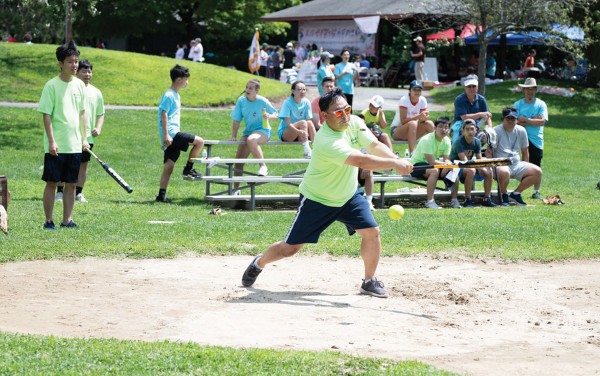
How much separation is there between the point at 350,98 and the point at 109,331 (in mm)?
18042

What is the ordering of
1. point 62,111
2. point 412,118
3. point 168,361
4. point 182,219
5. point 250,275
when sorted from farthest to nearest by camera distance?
point 412,118, point 182,219, point 62,111, point 250,275, point 168,361

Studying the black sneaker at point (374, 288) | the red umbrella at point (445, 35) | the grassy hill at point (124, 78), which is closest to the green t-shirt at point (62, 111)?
the black sneaker at point (374, 288)

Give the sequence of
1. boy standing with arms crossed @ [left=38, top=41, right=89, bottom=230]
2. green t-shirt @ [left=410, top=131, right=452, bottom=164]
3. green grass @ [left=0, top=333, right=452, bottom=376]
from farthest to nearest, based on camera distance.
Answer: green t-shirt @ [left=410, top=131, right=452, bottom=164]
boy standing with arms crossed @ [left=38, top=41, right=89, bottom=230]
green grass @ [left=0, top=333, right=452, bottom=376]

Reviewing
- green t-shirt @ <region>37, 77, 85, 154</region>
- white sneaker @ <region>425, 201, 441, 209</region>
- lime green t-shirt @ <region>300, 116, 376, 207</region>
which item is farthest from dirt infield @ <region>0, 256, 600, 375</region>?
white sneaker @ <region>425, 201, 441, 209</region>

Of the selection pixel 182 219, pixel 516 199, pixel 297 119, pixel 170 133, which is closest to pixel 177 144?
pixel 170 133

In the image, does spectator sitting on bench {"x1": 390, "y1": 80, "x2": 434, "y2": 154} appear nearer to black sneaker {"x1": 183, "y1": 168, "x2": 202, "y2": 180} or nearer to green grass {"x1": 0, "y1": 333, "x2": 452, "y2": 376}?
black sneaker {"x1": 183, "y1": 168, "x2": 202, "y2": 180}

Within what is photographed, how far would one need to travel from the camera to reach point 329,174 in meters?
8.41

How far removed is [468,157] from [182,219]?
15.8 ft

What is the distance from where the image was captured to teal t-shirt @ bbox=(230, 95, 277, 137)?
15.6 m

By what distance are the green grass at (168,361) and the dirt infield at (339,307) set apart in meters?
→ 0.38

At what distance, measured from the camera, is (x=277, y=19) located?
44688 millimetres

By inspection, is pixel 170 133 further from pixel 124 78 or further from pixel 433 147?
pixel 124 78

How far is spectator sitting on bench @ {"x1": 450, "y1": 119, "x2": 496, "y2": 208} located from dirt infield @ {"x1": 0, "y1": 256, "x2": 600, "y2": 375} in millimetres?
4450

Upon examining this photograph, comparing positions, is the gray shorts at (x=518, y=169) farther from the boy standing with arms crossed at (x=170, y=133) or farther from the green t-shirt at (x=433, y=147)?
the boy standing with arms crossed at (x=170, y=133)
